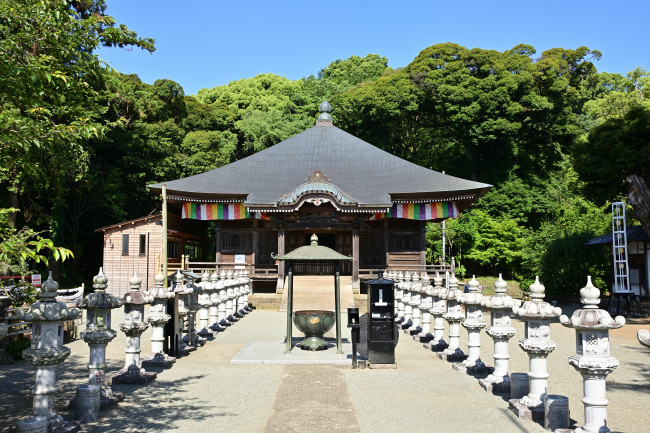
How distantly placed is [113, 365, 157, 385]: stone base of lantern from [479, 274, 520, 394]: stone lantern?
Result: 5374 millimetres

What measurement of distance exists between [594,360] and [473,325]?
3.88 metres

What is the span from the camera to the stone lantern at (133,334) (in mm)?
8578

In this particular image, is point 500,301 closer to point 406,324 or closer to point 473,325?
point 473,325

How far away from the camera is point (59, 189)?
2750 cm

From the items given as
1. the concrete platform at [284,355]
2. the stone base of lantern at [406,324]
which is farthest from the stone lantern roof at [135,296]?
the stone base of lantern at [406,324]

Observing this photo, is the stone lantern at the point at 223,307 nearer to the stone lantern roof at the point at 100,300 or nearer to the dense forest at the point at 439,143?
the stone lantern roof at the point at 100,300

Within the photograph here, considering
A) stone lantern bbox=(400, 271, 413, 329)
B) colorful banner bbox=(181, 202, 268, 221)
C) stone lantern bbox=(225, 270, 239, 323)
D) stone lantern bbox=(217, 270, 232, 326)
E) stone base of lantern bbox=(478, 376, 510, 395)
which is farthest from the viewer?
colorful banner bbox=(181, 202, 268, 221)

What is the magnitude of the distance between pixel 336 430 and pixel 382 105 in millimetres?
36470

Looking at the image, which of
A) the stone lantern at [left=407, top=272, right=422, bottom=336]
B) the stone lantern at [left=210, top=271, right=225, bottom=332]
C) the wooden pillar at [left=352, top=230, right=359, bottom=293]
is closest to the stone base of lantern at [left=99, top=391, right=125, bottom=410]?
the stone lantern at [left=210, top=271, right=225, bottom=332]

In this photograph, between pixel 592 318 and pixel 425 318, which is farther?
pixel 425 318

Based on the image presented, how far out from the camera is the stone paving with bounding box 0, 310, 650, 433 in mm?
6422

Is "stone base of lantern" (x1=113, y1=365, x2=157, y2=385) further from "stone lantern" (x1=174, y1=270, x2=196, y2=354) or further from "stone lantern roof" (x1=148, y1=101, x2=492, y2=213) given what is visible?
"stone lantern roof" (x1=148, y1=101, x2=492, y2=213)

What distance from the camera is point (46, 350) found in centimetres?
569

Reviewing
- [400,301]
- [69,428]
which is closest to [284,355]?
[69,428]
